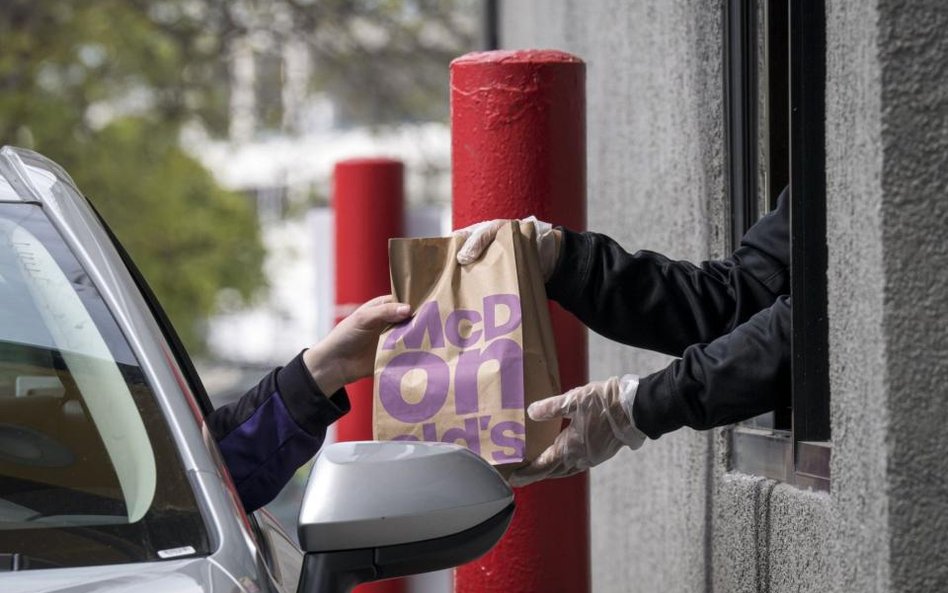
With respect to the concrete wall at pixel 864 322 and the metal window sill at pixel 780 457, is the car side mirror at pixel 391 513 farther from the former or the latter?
the metal window sill at pixel 780 457

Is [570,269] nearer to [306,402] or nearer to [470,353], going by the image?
[470,353]

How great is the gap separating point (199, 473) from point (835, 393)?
1.02 meters

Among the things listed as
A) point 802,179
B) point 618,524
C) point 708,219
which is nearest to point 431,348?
point 802,179

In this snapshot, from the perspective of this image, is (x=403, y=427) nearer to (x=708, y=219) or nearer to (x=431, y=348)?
(x=431, y=348)

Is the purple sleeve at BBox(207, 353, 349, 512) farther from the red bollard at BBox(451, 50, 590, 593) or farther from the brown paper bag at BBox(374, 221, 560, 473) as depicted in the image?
the red bollard at BBox(451, 50, 590, 593)

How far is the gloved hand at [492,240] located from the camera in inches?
111

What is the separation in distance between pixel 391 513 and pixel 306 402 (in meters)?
Answer: 0.90

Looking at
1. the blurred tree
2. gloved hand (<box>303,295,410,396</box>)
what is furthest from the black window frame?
the blurred tree

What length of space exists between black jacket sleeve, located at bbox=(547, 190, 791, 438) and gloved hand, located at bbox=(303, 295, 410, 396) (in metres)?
0.37

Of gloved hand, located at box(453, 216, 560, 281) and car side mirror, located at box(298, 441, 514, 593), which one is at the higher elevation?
gloved hand, located at box(453, 216, 560, 281)

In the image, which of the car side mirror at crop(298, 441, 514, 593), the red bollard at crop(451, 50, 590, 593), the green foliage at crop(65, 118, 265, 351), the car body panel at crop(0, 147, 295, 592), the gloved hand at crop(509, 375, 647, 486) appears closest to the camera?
the car body panel at crop(0, 147, 295, 592)

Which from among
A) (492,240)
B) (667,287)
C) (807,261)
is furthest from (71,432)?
(807,261)

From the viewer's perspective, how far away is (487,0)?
9.54 meters

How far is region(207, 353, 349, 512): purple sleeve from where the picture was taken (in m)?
2.79
